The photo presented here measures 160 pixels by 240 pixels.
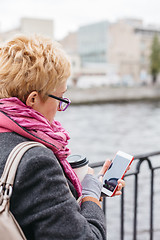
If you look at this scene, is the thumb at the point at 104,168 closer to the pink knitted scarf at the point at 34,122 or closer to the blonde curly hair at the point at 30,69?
the pink knitted scarf at the point at 34,122

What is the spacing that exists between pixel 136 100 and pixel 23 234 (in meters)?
50.7

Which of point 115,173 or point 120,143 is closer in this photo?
point 115,173

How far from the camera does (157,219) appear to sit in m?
7.46

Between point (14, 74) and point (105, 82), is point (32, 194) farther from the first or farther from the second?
point (105, 82)

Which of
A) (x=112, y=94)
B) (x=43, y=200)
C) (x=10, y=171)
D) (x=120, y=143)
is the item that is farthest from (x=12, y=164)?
(x=112, y=94)

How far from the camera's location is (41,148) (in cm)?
125

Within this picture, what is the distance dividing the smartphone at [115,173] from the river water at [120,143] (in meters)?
3.60

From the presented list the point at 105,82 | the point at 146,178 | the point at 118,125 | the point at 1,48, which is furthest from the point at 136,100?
the point at 1,48

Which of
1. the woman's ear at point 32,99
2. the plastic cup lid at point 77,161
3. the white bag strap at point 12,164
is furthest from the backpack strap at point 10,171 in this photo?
the plastic cup lid at point 77,161

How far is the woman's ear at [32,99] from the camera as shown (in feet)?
4.44

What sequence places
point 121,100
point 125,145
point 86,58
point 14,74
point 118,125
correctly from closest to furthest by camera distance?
point 14,74 < point 125,145 < point 118,125 < point 121,100 < point 86,58

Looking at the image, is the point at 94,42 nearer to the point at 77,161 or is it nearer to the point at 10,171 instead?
the point at 77,161

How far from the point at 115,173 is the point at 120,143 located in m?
18.7

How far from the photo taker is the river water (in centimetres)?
775
